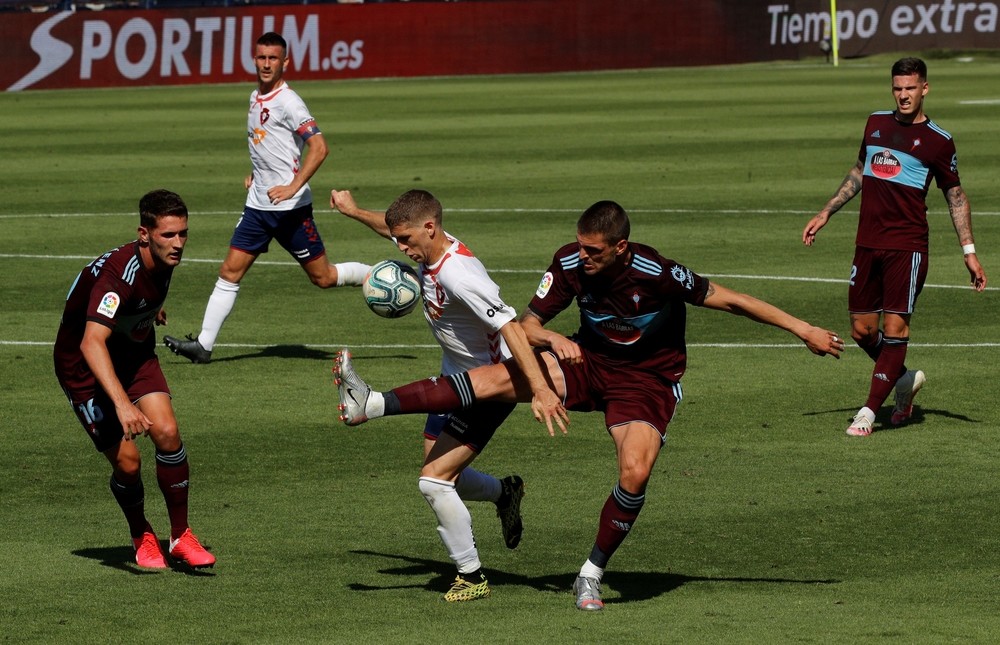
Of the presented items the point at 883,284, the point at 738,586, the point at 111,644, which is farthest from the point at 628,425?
the point at 883,284

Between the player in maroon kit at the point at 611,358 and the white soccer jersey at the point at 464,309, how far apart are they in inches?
9.2

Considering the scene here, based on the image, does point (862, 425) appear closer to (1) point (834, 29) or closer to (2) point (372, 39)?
(2) point (372, 39)

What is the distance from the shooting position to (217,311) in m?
14.0

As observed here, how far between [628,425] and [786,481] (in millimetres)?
2372

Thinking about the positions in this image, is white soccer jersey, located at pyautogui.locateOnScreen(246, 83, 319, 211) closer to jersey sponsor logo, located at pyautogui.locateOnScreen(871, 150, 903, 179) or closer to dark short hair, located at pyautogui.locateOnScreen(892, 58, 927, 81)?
jersey sponsor logo, located at pyautogui.locateOnScreen(871, 150, 903, 179)

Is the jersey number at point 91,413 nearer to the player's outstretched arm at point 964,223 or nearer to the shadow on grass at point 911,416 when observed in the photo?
the shadow on grass at point 911,416

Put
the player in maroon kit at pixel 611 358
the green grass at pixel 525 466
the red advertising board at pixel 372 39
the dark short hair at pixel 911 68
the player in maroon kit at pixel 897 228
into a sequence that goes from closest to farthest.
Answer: the green grass at pixel 525 466 < the player in maroon kit at pixel 611 358 < the dark short hair at pixel 911 68 < the player in maroon kit at pixel 897 228 < the red advertising board at pixel 372 39

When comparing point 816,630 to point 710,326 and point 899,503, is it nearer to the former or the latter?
point 899,503

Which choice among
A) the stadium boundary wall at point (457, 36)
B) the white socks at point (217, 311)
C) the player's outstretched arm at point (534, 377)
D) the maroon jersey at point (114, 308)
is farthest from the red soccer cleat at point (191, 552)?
the stadium boundary wall at point (457, 36)

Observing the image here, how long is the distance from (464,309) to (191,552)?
1.81 m

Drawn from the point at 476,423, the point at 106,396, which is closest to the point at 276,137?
the point at 106,396

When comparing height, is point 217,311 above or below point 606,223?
below

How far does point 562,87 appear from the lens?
42.3 meters

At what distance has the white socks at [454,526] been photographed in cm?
807
